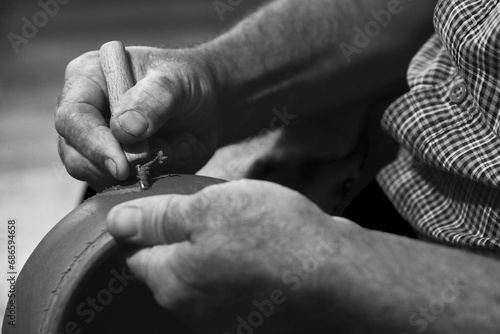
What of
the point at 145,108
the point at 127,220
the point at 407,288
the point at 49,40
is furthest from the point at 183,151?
the point at 49,40

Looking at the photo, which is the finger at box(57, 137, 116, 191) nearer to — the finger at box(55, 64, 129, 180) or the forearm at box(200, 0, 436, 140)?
the finger at box(55, 64, 129, 180)

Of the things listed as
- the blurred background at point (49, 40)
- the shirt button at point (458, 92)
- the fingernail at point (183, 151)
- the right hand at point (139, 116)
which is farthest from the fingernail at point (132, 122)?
the blurred background at point (49, 40)

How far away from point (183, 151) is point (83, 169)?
0.45ft

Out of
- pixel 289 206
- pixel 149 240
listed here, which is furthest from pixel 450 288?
pixel 149 240

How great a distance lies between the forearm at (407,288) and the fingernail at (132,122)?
302 millimetres

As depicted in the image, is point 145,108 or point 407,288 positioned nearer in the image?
point 407,288

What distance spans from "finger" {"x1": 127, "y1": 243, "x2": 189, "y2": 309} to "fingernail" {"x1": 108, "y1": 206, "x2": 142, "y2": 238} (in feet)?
0.08

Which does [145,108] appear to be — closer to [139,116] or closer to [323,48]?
[139,116]

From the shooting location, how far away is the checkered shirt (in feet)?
2.99

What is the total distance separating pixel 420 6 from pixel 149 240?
756 millimetres

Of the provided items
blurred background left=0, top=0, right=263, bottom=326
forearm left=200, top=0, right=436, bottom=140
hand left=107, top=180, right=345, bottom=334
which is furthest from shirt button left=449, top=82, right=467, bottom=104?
blurred background left=0, top=0, right=263, bottom=326

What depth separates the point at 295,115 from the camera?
1.29 metres

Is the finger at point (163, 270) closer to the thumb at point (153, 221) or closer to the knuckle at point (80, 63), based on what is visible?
the thumb at point (153, 221)

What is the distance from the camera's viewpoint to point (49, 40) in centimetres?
322
